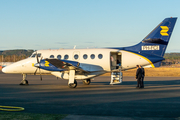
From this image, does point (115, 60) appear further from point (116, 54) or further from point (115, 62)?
point (116, 54)

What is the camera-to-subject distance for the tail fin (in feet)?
59.8

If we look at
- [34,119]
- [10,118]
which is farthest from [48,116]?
[10,118]

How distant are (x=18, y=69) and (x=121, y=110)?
1414 cm

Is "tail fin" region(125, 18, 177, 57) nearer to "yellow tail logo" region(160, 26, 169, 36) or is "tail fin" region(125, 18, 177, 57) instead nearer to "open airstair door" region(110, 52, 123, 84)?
"yellow tail logo" region(160, 26, 169, 36)

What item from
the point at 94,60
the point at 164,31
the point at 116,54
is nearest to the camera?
the point at 164,31

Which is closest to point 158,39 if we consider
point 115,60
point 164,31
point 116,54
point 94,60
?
point 164,31

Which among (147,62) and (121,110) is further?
(147,62)

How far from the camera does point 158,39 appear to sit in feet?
60.1

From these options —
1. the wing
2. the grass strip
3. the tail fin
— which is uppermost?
the tail fin

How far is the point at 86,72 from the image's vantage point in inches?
709

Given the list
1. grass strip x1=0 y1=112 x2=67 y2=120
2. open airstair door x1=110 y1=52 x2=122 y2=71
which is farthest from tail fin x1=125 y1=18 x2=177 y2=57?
grass strip x1=0 y1=112 x2=67 y2=120

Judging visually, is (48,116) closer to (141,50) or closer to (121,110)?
(121,110)

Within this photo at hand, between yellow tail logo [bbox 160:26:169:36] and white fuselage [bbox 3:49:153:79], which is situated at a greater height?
A: yellow tail logo [bbox 160:26:169:36]

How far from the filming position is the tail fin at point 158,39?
717 inches
